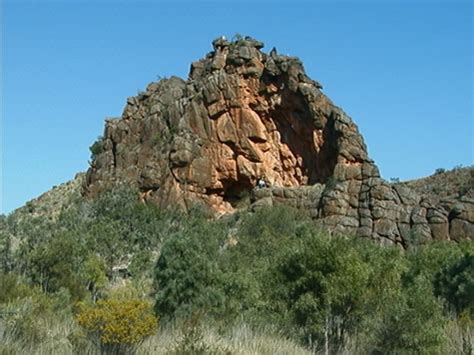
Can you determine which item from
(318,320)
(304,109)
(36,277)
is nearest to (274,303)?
(318,320)

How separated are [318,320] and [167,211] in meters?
43.9

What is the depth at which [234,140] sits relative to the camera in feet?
→ 209

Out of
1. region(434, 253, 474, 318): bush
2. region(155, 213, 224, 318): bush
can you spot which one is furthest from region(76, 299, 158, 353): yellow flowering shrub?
region(434, 253, 474, 318): bush

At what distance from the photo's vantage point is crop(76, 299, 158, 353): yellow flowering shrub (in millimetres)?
10102

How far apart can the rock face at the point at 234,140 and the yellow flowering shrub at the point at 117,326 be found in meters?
44.4

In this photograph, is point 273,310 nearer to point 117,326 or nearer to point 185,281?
point 185,281

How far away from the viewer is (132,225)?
A: 52656 millimetres

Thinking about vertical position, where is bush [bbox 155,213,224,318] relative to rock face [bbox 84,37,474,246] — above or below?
below

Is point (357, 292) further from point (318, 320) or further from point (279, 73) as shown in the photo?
point (279, 73)

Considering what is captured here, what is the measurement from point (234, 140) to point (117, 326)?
53.8m

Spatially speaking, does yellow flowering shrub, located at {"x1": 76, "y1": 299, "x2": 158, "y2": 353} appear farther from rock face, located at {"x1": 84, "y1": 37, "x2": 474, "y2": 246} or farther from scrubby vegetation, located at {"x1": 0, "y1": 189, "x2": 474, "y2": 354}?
rock face, located at {"x1": 84, "y1": 37, "x2": 474, "y2": 246}

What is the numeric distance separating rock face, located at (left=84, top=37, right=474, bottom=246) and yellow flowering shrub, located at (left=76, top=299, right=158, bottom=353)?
44.4 m

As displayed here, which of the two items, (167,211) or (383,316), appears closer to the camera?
(383,316)

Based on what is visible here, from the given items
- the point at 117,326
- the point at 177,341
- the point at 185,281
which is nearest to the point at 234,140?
the point at 185,281
